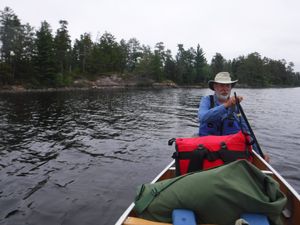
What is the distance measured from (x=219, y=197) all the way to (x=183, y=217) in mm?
402

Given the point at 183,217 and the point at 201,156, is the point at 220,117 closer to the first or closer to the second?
the point at 201,156

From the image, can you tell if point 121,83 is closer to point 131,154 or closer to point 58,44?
point 58,44

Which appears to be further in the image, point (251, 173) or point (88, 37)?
point (88, 37)

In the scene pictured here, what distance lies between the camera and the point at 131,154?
33.3ft

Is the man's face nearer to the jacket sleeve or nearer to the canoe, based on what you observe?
the jacket sleeve

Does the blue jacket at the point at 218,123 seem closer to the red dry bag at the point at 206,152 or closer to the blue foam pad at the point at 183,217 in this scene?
the red dry bag at the point at 206,152

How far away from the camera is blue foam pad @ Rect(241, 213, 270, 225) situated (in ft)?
→ 8.80

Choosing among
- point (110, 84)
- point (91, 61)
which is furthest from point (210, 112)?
point (91, 61)

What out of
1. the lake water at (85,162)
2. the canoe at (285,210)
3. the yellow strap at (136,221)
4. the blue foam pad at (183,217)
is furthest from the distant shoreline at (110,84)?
the blue foam pad at (183,217)

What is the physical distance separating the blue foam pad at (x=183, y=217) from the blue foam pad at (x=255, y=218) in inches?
19.5

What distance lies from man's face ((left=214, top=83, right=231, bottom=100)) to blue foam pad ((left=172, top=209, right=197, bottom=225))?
143 inches

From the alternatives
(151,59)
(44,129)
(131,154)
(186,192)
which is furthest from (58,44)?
(186,192)

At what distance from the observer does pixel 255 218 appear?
8.92 feet

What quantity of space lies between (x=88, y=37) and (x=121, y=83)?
2018 cm
